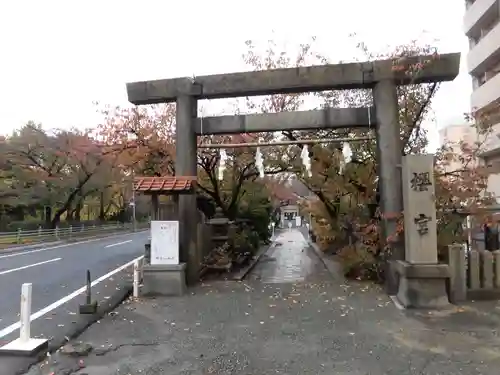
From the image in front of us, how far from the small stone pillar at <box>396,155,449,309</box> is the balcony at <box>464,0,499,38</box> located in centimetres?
2940

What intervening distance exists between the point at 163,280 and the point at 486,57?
1343 inches

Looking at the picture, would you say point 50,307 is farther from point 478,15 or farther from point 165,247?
point 478,15

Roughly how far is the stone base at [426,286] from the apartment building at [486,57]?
1042 inches

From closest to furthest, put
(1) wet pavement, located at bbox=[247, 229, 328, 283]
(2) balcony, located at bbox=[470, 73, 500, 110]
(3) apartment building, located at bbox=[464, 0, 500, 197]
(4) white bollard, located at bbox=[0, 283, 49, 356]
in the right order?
(4) white bollard, located at bbox=[0, 283, 49, 356]
(1) wet pavement, located at bbox=[247, 229, 328, 283]
(2) balcony, located at bbox=[470, 73, 500, 110]
(3) apartment building, located at bbox=[464, 0, 500, 197]

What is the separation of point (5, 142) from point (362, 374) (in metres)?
37.1

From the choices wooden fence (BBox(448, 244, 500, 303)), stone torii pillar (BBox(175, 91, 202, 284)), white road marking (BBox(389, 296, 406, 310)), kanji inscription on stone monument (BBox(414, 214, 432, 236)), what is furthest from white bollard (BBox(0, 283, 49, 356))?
wooden fence (BBox(448, 244, 500, 303))

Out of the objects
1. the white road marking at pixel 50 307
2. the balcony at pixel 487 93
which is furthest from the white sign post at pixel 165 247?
the balcony at pixel 487 93

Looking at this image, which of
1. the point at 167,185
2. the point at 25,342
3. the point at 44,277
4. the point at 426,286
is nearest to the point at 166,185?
the point at 167,185

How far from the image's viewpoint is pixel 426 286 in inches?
347

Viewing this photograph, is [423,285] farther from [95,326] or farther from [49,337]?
[49,337]

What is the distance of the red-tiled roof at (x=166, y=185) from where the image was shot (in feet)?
35.0

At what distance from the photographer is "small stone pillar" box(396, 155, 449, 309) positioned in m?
8.77

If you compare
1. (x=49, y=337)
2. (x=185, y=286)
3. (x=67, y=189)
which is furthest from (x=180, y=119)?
(x=67, y=189)

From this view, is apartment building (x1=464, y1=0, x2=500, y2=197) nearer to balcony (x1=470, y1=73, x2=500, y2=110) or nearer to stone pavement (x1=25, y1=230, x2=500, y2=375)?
balcony (x1=470, y1=73, x2=500, y2=110)
